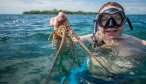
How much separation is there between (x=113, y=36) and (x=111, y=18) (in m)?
0.38

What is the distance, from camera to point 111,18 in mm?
4352

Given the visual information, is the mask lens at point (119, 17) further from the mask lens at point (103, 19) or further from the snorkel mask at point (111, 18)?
the mask lens at point (103, 19)

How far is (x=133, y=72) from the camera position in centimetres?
438

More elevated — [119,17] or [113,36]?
[119,17]

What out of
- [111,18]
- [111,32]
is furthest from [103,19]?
[111,32]

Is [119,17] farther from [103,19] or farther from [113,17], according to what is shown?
[103,19]

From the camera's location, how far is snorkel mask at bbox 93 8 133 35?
4.31 metres

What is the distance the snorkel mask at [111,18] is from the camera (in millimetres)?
4309

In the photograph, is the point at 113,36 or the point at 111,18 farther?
the point at 113,36

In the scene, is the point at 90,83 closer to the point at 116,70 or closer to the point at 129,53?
the point at 116,70

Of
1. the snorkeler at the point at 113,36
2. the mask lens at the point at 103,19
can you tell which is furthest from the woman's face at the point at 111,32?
the mask lens at the point at 103,19

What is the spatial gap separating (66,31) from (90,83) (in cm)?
120

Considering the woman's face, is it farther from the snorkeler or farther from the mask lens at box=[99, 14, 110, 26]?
the mask lens at box=[99, 14, 110, 26]

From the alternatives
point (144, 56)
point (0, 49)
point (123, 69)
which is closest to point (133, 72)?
point (123, 69)
